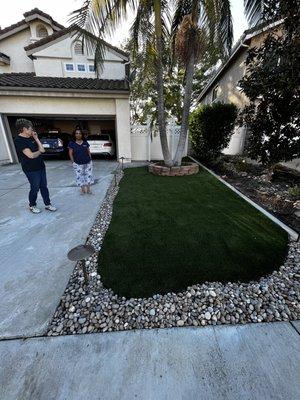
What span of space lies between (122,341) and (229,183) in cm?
618

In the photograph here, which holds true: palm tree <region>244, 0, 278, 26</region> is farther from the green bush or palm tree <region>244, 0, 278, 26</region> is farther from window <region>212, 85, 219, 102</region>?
window <region>212, 85, 219, 102</region>

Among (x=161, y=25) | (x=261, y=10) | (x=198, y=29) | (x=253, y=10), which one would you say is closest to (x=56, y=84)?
(x=161, y=25)

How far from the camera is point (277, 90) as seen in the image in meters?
4.50

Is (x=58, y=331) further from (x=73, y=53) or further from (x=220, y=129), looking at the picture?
(x=73, y=53)

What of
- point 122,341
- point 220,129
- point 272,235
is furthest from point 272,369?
point 220,129

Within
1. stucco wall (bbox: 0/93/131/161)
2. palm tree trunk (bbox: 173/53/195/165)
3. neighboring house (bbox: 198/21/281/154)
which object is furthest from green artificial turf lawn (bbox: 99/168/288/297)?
neighboring house (bbox: 198/21/281/154)

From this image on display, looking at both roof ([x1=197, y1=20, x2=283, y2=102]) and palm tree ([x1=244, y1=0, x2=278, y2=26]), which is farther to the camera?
roof ([x1=197, y1=20, x2=283, y2=102])

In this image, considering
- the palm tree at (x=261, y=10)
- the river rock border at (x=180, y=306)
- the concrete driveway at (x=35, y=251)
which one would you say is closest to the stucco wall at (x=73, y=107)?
the concrete driveway at (x=35, y=251)

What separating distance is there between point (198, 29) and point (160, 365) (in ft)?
27.9

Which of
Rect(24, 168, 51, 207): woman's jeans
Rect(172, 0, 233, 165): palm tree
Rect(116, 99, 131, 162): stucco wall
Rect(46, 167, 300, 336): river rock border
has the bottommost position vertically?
Rect(46, 167, 300, 336): river rock border

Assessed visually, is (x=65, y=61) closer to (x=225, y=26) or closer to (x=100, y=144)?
(x=100, y=144)

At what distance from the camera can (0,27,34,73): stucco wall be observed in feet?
42.3

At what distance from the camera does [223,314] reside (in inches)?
80.7

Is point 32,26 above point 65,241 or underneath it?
above
